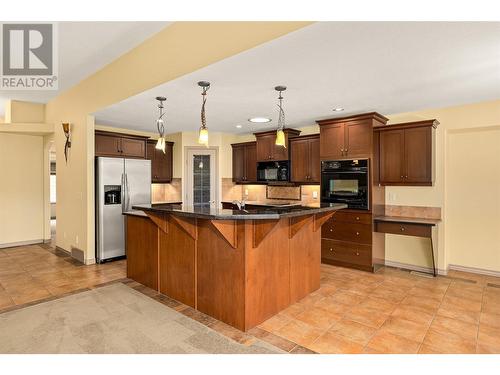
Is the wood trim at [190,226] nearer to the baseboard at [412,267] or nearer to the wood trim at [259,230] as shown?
Result: the wood trim at [259,230]

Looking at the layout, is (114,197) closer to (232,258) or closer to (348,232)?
(232,258)

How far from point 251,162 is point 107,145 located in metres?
2.87

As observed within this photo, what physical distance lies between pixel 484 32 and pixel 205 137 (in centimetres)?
247

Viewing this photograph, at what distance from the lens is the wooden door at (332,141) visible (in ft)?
16.2

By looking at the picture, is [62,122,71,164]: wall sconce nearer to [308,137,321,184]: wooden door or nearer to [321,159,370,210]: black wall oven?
[308,137,321,184]: wooden door

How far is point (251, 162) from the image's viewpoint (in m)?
6.61

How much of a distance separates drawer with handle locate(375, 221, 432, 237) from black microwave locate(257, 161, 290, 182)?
200 centimetres

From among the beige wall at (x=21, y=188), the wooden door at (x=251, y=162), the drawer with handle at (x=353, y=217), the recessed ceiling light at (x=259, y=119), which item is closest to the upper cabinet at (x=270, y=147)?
the wooden door at (x=251, y=162)

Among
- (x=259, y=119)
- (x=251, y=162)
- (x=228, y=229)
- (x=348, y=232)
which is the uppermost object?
(x=259, y=119)

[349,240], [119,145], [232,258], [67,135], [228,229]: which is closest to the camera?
[228,229]

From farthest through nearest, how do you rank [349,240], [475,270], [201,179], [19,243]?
[201,179] → [19,243] → [349,240] → [475,270]

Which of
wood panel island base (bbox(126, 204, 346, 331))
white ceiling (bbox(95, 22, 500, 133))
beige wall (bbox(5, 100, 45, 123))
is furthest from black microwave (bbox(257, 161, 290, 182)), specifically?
beige wall (bbox(5, 100, 45, 123))

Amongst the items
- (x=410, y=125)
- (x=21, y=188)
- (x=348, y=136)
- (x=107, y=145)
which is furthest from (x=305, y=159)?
(x=21, y=188)

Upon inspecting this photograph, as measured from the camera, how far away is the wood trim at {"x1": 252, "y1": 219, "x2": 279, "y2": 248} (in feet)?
9.23
